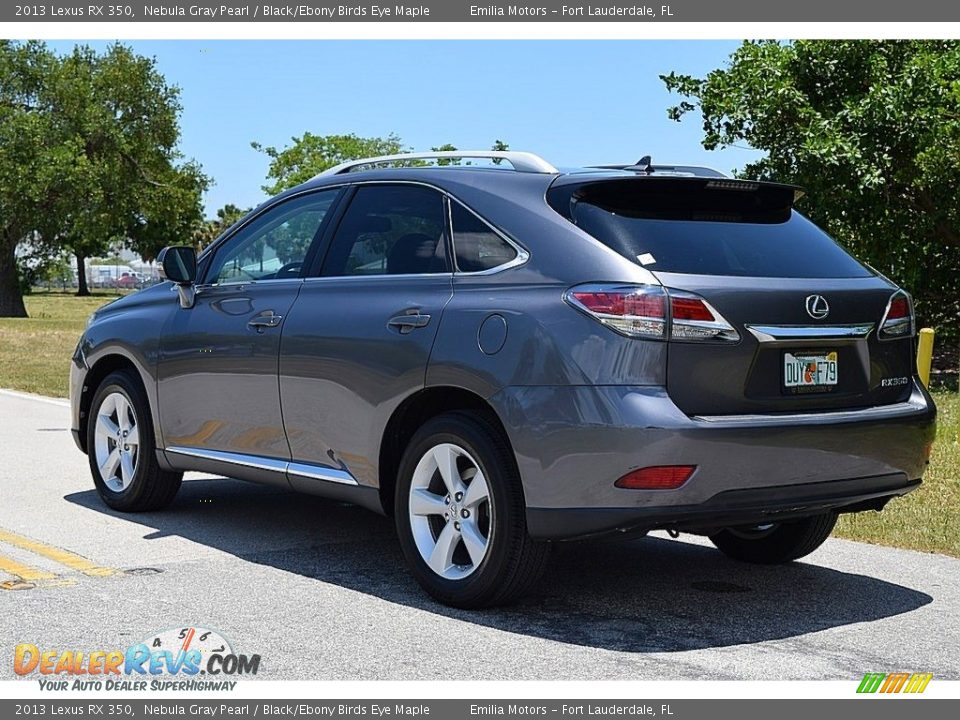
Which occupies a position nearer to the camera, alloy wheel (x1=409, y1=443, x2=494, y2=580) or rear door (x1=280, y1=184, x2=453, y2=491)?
alloy wheel (x1=409, y1=443, x2=494, y2=580)

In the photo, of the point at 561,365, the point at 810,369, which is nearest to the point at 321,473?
the point at 561,365

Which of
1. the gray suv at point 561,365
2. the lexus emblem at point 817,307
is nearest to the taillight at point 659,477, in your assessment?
the gray suv at point 561,365

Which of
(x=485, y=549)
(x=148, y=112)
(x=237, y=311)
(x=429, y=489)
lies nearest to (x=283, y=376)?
(x=237, y=311)

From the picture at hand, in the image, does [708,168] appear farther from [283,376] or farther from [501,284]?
[283,376]

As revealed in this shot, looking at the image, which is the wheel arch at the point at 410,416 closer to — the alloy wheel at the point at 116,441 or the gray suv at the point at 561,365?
the gray suv at the point at 561,365

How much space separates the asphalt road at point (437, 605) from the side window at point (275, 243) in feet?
4.62

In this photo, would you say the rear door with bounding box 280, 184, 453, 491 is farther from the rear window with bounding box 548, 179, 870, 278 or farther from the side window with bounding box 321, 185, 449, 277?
the rear window with bounding box 548, 179, 870, 278

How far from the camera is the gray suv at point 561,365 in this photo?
519 cm

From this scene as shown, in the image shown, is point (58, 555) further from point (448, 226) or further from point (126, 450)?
point (448, 226)

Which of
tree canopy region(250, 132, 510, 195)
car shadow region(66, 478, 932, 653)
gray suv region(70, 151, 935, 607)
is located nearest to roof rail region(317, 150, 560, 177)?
gray suv region(70, 151, 935, 607)

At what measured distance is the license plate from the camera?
5.39 meters

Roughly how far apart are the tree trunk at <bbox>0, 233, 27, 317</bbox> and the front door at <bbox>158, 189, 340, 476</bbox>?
4145cm

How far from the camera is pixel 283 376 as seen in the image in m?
6.61

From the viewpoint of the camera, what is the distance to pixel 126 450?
7.91 metres
